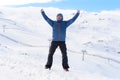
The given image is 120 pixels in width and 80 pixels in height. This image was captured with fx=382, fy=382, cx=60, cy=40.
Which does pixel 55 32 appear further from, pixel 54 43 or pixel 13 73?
pixel 13 73

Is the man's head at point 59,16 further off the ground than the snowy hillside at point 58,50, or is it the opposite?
the man's head at point 59,16

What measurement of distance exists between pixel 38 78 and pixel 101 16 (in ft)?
467

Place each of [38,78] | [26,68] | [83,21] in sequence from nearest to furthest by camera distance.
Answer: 1. [38,78]
2. [26,68]
3. [83,21]

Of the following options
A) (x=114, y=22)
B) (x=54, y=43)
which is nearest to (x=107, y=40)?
(x=114, y=22)

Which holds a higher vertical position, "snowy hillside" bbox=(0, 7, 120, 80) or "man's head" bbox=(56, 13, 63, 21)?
"man's head" bbox=(56, 13, 63, 21)

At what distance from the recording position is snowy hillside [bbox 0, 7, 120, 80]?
1273 cm

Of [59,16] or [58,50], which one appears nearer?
[59,16]

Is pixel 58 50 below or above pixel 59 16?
below

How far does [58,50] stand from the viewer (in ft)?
133

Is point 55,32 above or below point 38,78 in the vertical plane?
above

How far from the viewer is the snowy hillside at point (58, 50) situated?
12.7 m

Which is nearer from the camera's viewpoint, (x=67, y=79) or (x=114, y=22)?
(x=67, y=79)

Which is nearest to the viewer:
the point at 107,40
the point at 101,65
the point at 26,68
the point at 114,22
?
the point at 26,68

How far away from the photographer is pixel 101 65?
3762 centimetres
